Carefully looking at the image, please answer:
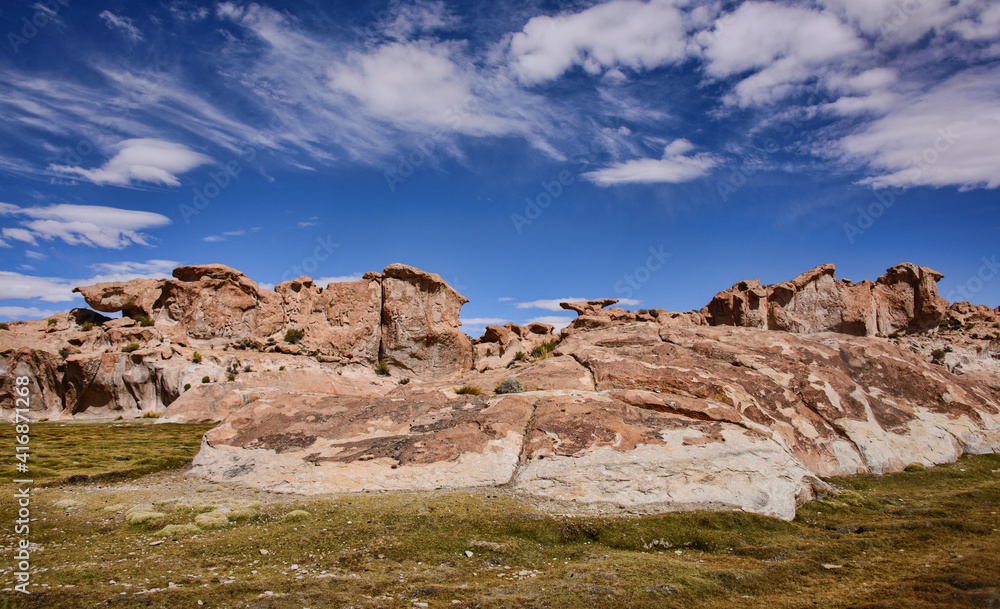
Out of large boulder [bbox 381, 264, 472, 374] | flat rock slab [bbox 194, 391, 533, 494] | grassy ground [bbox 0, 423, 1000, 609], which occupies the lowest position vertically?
grassy ground [bbox 0, 423, 1000, 609]

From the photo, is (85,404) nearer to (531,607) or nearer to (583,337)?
(583,337)

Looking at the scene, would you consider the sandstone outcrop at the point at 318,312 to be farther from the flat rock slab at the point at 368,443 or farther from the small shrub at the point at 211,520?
the small shrub at the point at 211,520

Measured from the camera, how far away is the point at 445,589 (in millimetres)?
5875

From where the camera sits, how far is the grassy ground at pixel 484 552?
5445mm

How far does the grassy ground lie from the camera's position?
5.45 m

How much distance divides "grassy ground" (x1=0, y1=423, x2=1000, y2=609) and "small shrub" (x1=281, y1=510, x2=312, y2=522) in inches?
1.1

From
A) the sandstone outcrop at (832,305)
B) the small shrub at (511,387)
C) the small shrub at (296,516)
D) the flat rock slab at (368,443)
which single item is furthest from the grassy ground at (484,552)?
the sandstone outcrop at (832,305)

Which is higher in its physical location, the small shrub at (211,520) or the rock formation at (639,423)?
the rock formation at (639,423)

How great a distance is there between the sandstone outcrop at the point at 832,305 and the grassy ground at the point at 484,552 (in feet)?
132

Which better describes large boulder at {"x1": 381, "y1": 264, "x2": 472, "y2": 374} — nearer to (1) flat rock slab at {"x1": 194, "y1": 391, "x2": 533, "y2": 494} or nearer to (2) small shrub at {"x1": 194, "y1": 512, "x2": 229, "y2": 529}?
(1) flat rock slab at {"x1": 194, "y1": 391, "x2": 533, "y2": 494}

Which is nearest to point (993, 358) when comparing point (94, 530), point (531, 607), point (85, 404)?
point (531, 607)

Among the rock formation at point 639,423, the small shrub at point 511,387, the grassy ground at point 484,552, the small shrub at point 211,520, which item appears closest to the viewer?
the grassy ground at point 484,552

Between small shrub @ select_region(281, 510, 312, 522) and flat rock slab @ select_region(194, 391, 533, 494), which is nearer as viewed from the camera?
small shrub @ select_region(281, 510, 312, 522)

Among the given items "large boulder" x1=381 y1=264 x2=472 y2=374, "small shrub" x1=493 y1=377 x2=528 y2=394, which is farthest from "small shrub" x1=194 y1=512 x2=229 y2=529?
"large boulder" x1=381 y1=264 x2=472 y2=374
